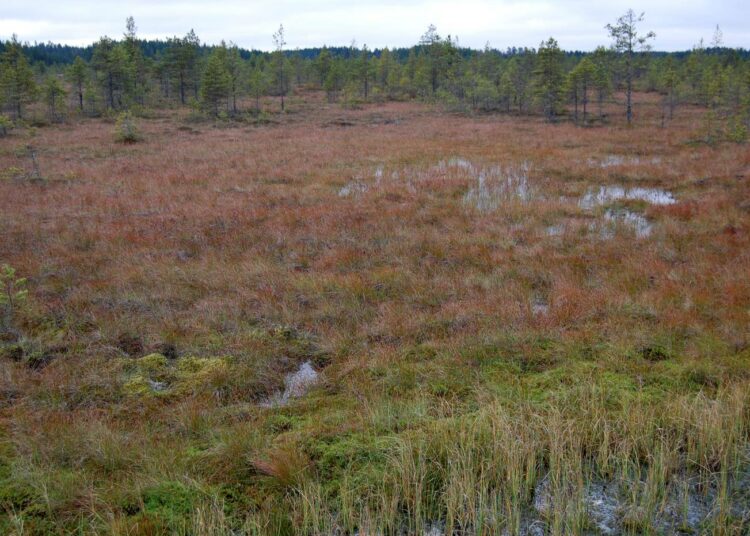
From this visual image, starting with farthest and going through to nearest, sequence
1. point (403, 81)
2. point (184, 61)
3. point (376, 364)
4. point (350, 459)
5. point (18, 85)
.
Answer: point (403, 81)
point (184, 61)
point (18, 85)
point (376, 364)
point (350, 459)

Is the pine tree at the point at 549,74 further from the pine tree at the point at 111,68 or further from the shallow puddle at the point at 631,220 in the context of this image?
the pine tree at the point at 111,68

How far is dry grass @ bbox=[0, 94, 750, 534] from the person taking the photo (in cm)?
384

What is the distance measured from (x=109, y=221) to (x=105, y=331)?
709 centimetres

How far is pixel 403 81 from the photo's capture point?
6369 centimetres

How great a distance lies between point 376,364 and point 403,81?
205ft

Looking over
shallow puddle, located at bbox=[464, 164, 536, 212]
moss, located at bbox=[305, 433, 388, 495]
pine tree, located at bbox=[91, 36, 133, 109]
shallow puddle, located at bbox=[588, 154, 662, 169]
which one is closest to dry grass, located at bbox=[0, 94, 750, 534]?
moss, located at bbox=[305, 433, 388, 495]

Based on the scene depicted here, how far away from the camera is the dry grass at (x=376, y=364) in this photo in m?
3.84

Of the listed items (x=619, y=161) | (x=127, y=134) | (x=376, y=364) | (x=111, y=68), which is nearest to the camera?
(x=376, y=364)

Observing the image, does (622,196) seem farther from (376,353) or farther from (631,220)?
(376,353)

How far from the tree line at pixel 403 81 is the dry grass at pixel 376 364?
2254cm

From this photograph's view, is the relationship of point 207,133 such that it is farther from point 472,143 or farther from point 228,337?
point 228,337

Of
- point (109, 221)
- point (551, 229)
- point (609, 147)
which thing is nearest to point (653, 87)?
point (609, 147)

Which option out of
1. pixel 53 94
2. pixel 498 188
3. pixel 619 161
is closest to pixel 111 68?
pixel 53 94

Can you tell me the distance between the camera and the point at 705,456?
13.5 feet
